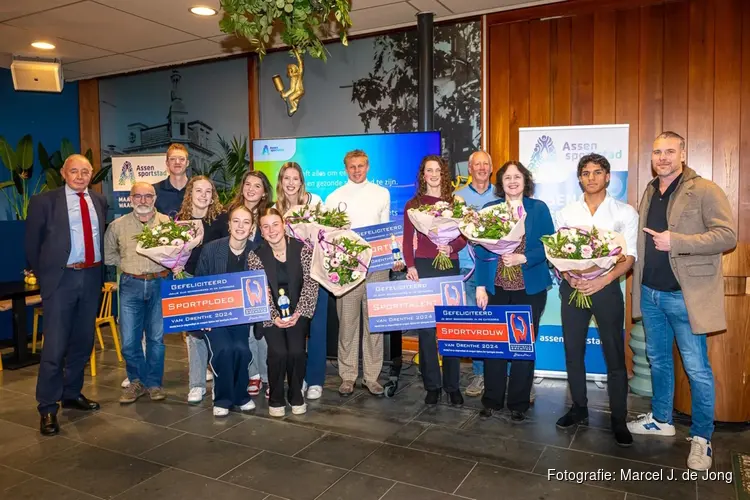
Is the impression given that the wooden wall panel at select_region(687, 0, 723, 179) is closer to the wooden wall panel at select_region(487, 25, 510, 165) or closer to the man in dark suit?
the wooden wall panel at select_region(487, 25, 510, 165)

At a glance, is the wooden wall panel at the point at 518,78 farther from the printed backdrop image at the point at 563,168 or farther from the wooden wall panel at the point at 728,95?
the wooden wall panel at the point at 728,95

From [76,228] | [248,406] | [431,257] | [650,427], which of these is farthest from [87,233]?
[650,427]

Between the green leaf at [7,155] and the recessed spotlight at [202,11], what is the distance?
122 inches

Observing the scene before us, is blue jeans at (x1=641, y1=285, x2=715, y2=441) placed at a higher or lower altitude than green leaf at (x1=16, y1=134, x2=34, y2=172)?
lower

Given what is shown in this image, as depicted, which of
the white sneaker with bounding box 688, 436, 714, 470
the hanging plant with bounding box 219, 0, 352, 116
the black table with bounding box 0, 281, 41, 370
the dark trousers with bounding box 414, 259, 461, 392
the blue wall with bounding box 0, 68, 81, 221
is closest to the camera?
the hanging plant with bounding box 219, 0, 352, 116

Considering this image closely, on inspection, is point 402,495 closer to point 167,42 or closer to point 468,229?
point 468,229

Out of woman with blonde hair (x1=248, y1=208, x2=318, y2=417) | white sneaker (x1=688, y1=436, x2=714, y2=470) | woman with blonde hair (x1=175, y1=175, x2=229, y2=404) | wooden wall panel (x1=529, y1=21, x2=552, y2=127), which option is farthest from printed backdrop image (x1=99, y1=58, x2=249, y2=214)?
white sneaker (x1=688, y1=436, x2=714, y2=470)

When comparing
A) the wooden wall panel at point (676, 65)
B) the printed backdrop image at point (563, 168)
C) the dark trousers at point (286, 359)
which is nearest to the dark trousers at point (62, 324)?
the dark trousers at point (286, 359)

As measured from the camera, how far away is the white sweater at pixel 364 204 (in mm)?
4316

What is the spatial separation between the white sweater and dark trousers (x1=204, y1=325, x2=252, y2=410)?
1.13 metres

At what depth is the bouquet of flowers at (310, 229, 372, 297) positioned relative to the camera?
3.69 meters

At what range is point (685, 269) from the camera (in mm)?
3133

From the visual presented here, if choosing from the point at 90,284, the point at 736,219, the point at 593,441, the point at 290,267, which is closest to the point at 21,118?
the point at 90,284

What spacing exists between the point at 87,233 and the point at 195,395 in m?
1.38
